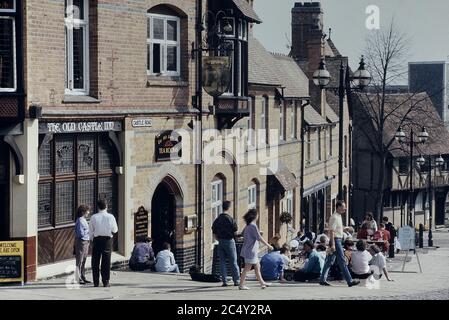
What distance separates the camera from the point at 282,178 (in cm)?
3509

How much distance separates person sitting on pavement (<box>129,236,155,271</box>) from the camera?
2147 centimetres

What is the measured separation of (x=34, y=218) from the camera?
1903cm

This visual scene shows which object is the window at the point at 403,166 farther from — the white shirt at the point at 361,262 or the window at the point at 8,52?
the window at the point at 8,52

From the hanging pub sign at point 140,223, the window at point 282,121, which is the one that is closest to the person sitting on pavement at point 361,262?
the hanging pub sign at point 140,223

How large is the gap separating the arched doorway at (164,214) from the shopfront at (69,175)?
248cm

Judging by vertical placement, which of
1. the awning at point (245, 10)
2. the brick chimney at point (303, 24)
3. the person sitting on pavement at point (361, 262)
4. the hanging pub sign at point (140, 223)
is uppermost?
the brick chimney at point (303, 24)

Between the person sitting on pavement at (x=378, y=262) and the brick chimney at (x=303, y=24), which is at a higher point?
the brick chimney at (x=303, y=24)

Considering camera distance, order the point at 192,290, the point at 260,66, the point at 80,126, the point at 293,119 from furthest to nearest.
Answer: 1. the point at 293,119
2. the point at 260,66
3. the point at 80,126
4. the point at 192,290

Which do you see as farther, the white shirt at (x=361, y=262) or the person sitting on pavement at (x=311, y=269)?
the person sitting on pavement at (x=311, y=269)

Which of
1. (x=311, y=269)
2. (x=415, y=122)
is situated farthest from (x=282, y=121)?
(x=415, y=122)

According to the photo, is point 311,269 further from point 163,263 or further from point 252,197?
point 252,197

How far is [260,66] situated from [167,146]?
12.4 meters

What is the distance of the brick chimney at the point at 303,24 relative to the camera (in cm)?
4931
